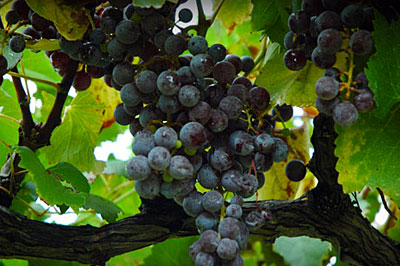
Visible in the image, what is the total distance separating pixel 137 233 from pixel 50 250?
0.14m

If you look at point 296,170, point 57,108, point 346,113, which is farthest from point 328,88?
point 57,108

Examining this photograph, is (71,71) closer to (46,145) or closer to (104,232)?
(46,145)

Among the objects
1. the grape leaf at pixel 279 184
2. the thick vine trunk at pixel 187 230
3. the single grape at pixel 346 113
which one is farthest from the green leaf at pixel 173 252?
the single grape at pixel 346 113

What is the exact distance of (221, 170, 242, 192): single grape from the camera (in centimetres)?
66

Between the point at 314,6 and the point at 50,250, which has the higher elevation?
the point at 314,6

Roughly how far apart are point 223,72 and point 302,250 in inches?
29.6

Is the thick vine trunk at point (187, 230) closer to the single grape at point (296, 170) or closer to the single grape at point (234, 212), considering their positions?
the single grape at point (296, 170)

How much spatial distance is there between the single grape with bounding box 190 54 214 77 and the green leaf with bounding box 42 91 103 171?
0.49m

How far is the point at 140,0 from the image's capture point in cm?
67

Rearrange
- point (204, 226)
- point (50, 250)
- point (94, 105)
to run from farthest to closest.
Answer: point (94, 105)
point (50, 250)
point (204, 226)

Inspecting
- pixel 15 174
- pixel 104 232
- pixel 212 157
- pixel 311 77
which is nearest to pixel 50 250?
pixel 104 232

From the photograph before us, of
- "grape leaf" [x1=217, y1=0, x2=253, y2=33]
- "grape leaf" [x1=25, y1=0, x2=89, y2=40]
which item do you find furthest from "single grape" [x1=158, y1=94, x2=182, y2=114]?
"grape leaf" [x1=217, y1=0, x2=253, y2=33]

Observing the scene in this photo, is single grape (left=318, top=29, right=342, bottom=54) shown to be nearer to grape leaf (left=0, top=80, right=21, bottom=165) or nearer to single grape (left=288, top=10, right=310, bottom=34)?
single grape (left=288, top=10, right=310, bottom=34)

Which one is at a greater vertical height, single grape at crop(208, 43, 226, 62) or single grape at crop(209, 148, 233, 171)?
single grape at crop(208, 43, 226, 62)
